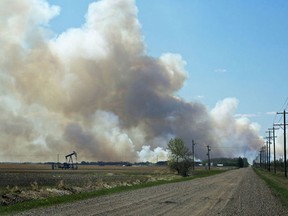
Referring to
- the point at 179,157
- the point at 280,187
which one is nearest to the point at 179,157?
the point at 179,157

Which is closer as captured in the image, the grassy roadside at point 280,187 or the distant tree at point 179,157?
the grassy roadside at point 280,187

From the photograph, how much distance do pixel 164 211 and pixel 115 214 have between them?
10.5 feet

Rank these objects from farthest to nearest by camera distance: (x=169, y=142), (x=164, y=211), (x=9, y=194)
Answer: (x=169, y=142) < (x=9, y=194) < (x=164, y=211)

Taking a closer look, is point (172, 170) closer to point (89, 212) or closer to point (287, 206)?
point (287, 206)

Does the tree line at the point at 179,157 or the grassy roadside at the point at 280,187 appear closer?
the grassy roadside at the point at 280,187

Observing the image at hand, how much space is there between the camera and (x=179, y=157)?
120625 mm

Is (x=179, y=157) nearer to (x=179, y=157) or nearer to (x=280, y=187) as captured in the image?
(x=179, y=157)

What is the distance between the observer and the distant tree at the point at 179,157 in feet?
372

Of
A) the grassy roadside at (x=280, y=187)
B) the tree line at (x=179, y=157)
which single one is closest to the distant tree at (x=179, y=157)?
the tree line at (x=179, y=157)

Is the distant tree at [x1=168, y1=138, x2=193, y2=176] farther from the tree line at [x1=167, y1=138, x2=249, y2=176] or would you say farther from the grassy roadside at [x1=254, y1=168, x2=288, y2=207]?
the grassy roadside at [x1=254, y1=168, x2=288, y2=207]

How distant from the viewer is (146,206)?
27094 mm

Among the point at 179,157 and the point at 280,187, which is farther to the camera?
the point at 179,157

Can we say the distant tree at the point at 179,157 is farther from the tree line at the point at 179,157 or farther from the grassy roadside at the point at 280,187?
the grassy roadside at the point at 280,187

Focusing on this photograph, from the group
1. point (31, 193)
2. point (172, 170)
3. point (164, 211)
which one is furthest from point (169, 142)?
point (164, 211)
